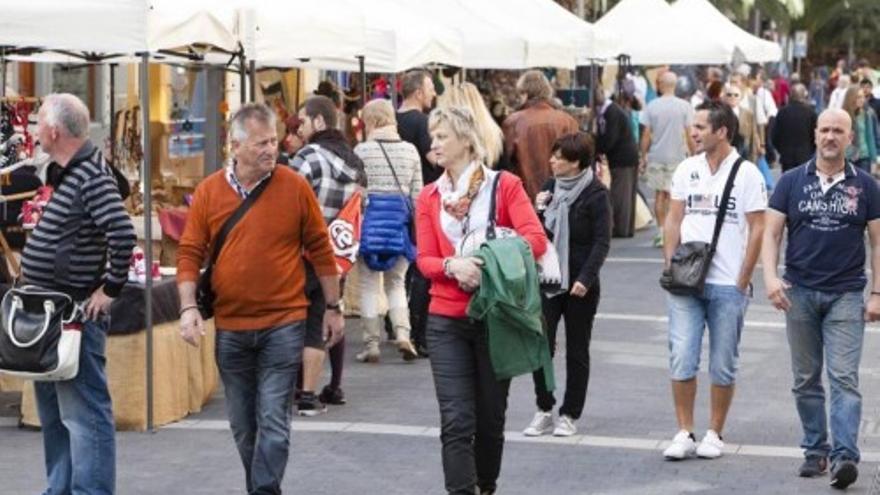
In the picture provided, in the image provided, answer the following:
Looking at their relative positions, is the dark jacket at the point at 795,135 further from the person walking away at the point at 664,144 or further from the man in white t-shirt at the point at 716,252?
the man in white t-shirt at the point at 716,252

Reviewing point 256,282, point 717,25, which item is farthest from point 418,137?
point 717,25

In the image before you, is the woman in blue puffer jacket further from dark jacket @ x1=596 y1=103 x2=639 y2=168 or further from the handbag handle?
dark jacket @ x1=596 y1=103 x2=639 y2=168

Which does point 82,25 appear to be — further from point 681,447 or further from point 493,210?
point 681,447

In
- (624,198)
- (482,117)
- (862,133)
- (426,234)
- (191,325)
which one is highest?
(482,117)

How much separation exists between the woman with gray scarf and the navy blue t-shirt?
4.80ft

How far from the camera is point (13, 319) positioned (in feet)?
26.6

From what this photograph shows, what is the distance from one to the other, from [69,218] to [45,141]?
1.04 feet

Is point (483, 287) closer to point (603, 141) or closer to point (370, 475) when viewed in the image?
point (370, 475)

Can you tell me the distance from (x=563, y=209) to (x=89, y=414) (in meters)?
3.16

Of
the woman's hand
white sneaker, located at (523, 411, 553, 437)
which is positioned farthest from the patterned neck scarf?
white sneaker, located at (523, 411, 553, 437)

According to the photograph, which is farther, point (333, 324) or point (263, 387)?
point (333, 324)

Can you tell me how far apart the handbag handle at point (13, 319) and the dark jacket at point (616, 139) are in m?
14.6

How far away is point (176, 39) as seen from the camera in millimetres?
10508

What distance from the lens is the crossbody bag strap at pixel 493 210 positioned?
8.02 metres
